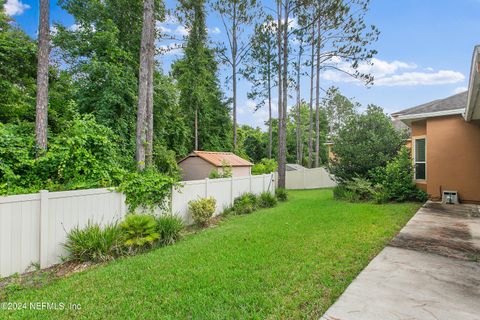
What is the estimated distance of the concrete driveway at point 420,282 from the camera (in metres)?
2.62

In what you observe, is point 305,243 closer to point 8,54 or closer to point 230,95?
point 8,54

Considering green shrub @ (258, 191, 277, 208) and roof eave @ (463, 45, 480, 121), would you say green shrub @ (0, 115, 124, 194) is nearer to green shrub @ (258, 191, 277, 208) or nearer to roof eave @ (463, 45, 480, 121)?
green shrub @ (258, 191, 277, 208)

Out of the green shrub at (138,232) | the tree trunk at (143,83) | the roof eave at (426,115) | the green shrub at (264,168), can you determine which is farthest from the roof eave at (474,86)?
the green shrub at (264,168)

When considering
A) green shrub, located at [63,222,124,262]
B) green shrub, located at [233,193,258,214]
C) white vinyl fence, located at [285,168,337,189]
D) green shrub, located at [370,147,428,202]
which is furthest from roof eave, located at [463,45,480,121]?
white vinyl fence, located at [285,168,337,189]

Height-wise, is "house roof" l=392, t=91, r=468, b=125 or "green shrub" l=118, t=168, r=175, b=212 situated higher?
"house roof" l=392, t=91, r=468, b=125

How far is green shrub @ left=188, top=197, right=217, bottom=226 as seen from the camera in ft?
24.8

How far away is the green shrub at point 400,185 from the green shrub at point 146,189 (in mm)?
7763

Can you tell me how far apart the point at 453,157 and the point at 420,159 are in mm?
1428

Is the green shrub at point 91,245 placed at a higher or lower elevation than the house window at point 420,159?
lower

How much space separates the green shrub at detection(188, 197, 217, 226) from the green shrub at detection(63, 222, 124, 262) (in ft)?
9.29

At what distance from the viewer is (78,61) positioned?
1273 cm

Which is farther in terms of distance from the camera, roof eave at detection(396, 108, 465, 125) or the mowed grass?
roof eave at detection(396, 108, 465, 125)

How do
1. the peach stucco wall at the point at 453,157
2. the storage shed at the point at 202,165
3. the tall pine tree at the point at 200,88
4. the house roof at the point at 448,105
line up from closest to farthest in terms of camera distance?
1. the peach stucco wall at the point at 453,157
2. the house roof at the point at 448,105
3. the storage shed at the point at 202,165
4. the tall pine tree at the point at 200,88

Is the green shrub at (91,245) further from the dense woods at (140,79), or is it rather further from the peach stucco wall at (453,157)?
the peach stucco wall at (453,157)
